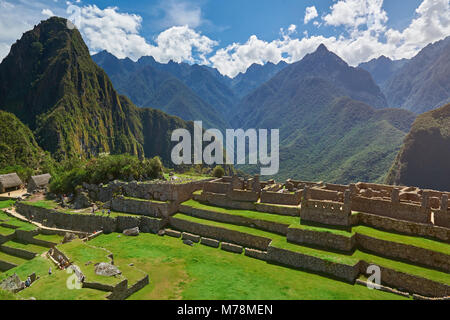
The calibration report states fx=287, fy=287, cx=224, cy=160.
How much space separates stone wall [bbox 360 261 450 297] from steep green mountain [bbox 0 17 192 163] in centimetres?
12850

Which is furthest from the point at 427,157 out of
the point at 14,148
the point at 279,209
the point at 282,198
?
the point at 14,148

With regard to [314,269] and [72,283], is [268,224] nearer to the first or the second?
[314,269]

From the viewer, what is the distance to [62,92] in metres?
142

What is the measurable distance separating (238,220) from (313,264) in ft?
26.2

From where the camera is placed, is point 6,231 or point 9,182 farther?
point 9,182

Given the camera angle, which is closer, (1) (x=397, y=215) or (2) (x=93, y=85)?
(1) (x=397, y=215)

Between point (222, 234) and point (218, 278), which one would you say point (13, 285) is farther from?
point (222, 234)

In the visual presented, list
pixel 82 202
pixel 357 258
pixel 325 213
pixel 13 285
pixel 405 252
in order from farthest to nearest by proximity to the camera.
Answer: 1. pixel 82 202
2. pixel 325 213
3. pixel 357 258
4. pixel 405 252
5. pixel 13 285

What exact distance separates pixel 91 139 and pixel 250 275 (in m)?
151

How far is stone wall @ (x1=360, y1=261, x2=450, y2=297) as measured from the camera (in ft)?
49.2

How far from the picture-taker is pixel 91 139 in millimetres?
149750

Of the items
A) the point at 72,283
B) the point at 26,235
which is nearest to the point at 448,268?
the point at 72,283

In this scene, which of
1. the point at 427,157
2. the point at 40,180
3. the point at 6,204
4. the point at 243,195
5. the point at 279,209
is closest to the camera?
the point at 279,209
